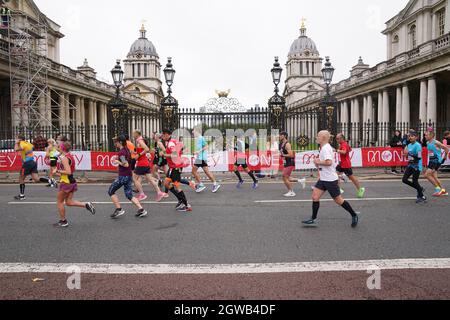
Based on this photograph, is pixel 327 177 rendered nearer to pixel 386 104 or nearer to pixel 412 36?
pixel 386 104

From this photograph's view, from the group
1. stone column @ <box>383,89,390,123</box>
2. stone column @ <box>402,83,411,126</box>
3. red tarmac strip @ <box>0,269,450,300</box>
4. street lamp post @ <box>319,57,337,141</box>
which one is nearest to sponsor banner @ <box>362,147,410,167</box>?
street lamp post @ <box>319,57,337,141</box>

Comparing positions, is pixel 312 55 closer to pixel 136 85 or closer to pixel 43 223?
pixel 136 85

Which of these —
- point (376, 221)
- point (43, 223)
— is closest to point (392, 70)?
point (376, 221)

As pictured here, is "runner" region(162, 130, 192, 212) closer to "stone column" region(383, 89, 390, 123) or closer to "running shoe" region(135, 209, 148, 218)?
"running shoe" region(135, 209, 148, 218)

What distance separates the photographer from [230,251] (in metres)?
5.51

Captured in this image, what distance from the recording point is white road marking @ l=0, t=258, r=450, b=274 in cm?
469

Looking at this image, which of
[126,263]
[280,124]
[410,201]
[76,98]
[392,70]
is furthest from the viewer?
[76,98]

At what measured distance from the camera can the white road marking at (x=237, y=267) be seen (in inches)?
185

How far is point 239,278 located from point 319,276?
94cm

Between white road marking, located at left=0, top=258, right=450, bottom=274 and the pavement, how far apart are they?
1 cm

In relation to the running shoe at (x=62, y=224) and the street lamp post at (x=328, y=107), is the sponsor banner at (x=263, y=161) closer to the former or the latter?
the street lamp post at (x=328, y=107)

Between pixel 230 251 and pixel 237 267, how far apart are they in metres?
0.69

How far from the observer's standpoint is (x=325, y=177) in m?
6.83

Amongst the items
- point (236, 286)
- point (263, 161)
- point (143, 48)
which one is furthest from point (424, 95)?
point (143, 48)
